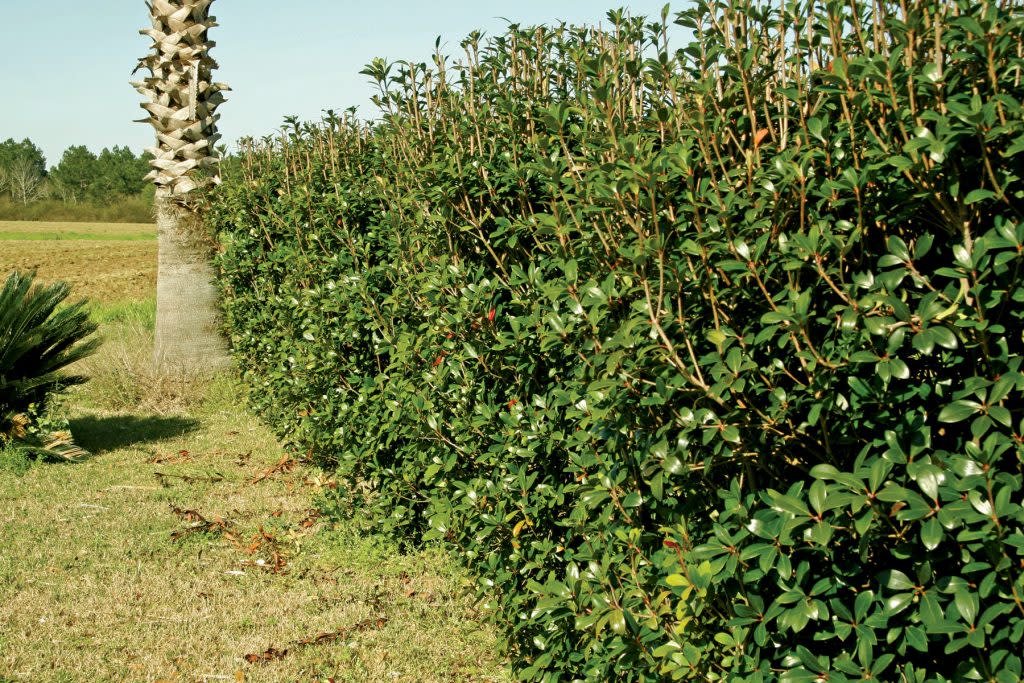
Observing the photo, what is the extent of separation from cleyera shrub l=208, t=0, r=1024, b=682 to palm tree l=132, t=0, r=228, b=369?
7172 millimetres

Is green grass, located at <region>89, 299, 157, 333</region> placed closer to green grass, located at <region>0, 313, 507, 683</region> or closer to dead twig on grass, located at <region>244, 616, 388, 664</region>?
green grass, located at <region>0, 313, 507, 683</region>

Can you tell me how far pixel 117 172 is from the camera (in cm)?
12438

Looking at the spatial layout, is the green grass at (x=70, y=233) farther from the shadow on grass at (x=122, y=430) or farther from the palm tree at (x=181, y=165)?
the shadow on grass at (x=122, y=430)

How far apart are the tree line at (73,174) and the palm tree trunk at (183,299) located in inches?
4113

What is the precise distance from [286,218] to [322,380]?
1548 mm

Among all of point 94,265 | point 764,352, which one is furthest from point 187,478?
point 94,265

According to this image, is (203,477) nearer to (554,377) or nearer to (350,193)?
(350,193)

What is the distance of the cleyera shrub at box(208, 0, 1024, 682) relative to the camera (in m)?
1.84

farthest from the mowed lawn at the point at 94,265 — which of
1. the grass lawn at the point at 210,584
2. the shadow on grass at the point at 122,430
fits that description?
the grass lawn at the point at 210,584

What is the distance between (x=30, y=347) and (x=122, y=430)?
175cm

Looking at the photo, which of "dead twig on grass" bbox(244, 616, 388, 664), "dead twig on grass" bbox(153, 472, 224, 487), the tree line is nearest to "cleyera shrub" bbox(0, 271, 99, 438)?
"dead twig on grass" bbox(153, 472, 224, 487)

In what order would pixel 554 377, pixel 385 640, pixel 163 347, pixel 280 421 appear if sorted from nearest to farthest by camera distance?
pixel 554 377
pixel 385 640
pixel 280 421
pixel 163 347

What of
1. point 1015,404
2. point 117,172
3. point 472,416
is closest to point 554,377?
point 472,416

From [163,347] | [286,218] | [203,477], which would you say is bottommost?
[203,477]
